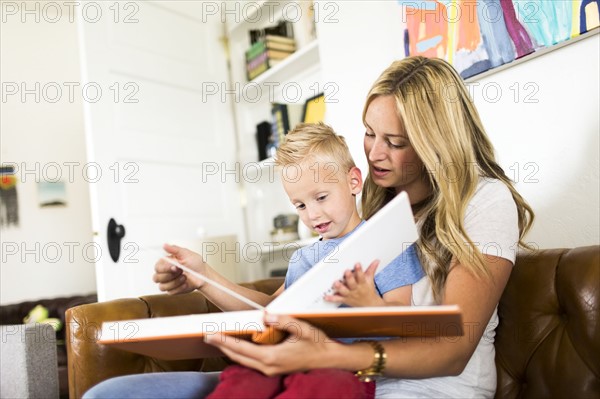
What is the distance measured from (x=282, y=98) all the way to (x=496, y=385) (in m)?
2.44

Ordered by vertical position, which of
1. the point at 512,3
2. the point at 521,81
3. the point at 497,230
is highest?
the point at 512,3

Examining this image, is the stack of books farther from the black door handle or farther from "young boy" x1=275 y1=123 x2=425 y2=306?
"young boy" x1=275 y1=123 x2=425 y2=306

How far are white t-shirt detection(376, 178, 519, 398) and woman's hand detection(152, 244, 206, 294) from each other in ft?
1.60

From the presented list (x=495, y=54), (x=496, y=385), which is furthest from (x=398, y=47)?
(x=496, y=385)

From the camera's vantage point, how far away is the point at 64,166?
4.91 meters

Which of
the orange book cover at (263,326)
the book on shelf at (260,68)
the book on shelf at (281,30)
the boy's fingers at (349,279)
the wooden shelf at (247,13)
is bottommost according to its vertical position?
the orange book cover at (263,326)

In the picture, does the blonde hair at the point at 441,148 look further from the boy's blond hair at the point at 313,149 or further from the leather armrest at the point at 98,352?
the leather armrest at the point at 98,352

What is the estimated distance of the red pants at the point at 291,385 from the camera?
33.9 inches

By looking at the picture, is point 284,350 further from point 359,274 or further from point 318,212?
point 318,212

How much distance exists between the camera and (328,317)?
0.85 meters

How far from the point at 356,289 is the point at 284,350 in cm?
19

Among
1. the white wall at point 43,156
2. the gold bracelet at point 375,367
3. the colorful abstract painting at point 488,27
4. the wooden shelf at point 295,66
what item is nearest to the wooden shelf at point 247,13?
the wooden shelf at point 295,66

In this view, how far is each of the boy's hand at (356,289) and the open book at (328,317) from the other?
0.05 ft

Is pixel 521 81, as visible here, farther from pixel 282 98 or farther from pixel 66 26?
pixel 66 26
